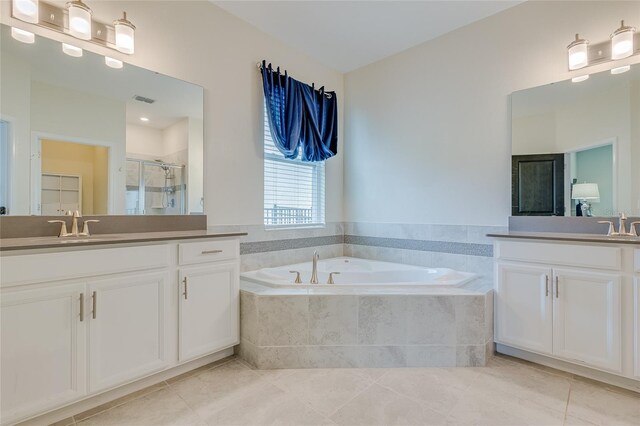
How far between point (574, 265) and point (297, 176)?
2464 millimetres

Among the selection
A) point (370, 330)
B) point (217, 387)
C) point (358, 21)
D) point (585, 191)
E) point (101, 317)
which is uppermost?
point (358, 21)

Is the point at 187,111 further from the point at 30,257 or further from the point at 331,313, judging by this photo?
the point at 331,313

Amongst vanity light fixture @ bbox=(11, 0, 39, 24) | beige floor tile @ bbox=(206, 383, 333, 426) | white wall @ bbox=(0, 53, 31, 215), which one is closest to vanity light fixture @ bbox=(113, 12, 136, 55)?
vanity light fixture @ bbox=(11, 0, 39, 24)

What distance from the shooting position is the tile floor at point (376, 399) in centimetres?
151

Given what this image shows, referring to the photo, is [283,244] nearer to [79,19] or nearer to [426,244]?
[426,244]

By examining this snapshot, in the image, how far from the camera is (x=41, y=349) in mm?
1384

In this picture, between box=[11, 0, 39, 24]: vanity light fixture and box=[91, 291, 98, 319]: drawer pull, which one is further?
box=[11, 0, 39, 24]: vanity light fixture

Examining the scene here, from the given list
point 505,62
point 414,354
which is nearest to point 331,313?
point 414,354

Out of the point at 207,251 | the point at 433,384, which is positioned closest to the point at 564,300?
the point at 433,384

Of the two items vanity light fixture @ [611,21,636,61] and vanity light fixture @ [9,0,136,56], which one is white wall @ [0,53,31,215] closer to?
vanity light fixture @ [9,0,136,56]

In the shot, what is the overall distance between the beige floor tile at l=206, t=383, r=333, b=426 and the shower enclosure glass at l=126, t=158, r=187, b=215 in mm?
1408

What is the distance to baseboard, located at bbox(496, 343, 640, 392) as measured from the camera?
5.78ft

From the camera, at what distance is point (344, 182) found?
12.2 ft

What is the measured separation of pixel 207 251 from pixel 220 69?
1.60m
